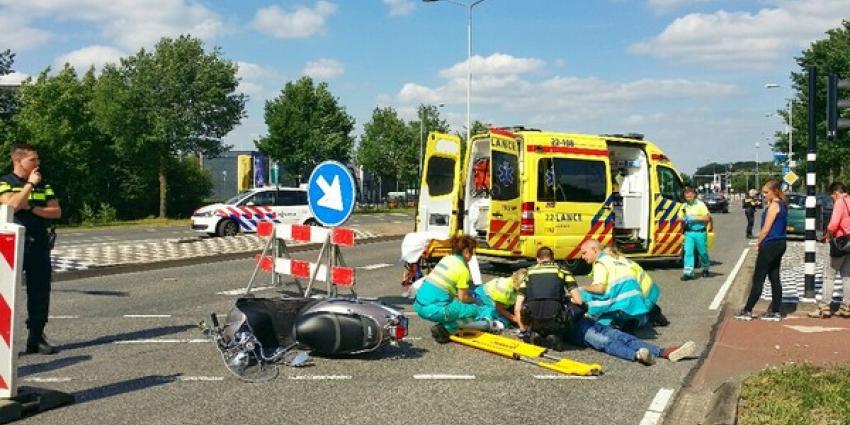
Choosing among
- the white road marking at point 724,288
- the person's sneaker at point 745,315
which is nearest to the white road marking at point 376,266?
the white road marking at point 724,288

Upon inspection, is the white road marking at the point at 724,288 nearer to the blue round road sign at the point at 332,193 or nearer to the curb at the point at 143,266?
the blue round road sign at the point at 332,193

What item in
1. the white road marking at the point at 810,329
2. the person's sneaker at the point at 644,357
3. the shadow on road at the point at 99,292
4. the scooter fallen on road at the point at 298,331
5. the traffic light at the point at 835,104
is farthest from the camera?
the shadow on road at the point at 99,292

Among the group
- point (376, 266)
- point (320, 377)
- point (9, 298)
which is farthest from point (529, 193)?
point (9, 298)

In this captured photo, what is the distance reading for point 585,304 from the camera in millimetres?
8773

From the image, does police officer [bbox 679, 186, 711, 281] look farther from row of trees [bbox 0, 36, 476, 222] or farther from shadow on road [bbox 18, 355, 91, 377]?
row of trees [bbox 0, 36, 476, 222]

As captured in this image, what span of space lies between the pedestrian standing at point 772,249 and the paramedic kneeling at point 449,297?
385cm

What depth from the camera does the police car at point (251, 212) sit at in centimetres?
2723

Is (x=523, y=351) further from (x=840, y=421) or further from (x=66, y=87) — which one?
(x=66, y=87)

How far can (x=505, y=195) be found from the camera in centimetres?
1552

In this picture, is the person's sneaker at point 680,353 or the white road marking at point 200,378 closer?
the white road marking at point 200,378

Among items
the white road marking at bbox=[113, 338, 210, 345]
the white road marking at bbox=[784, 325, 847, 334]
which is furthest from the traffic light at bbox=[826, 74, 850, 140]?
the white road marking at bbox=[113, 338, 210, 345]

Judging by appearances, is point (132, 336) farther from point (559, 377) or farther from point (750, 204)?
point (750, 204)

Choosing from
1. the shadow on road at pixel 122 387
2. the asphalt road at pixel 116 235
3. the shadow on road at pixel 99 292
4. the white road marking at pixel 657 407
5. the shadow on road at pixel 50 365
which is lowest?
the asphalt road at pixel 116 235

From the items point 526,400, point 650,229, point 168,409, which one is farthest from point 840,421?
point 650,229
